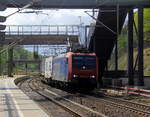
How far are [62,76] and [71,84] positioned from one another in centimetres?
344

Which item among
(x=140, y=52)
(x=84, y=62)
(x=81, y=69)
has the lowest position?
(x=81, y=69)

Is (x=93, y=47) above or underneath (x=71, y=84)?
above

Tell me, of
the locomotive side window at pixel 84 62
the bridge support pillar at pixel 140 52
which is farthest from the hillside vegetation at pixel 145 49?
the locomotive side window at pixel 84 62

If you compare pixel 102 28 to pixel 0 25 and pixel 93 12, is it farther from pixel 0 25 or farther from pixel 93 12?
pixel 0 25

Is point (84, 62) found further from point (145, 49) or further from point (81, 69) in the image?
point (145, 49)

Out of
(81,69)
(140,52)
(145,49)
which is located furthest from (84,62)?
(145,49)

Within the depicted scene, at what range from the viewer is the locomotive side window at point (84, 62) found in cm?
2813

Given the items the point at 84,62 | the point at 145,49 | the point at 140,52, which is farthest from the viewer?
the point at 145,49

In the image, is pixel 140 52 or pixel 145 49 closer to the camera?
pixel 140 52

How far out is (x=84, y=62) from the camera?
28.3 meters

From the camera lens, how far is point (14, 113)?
1446 cm

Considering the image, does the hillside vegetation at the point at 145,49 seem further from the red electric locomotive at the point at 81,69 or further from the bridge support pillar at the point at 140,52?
the red electric locomotive at the point at 81,69

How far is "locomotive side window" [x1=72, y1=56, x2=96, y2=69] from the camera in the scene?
2813 cm

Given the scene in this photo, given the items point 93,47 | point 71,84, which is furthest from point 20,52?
point 71,84
